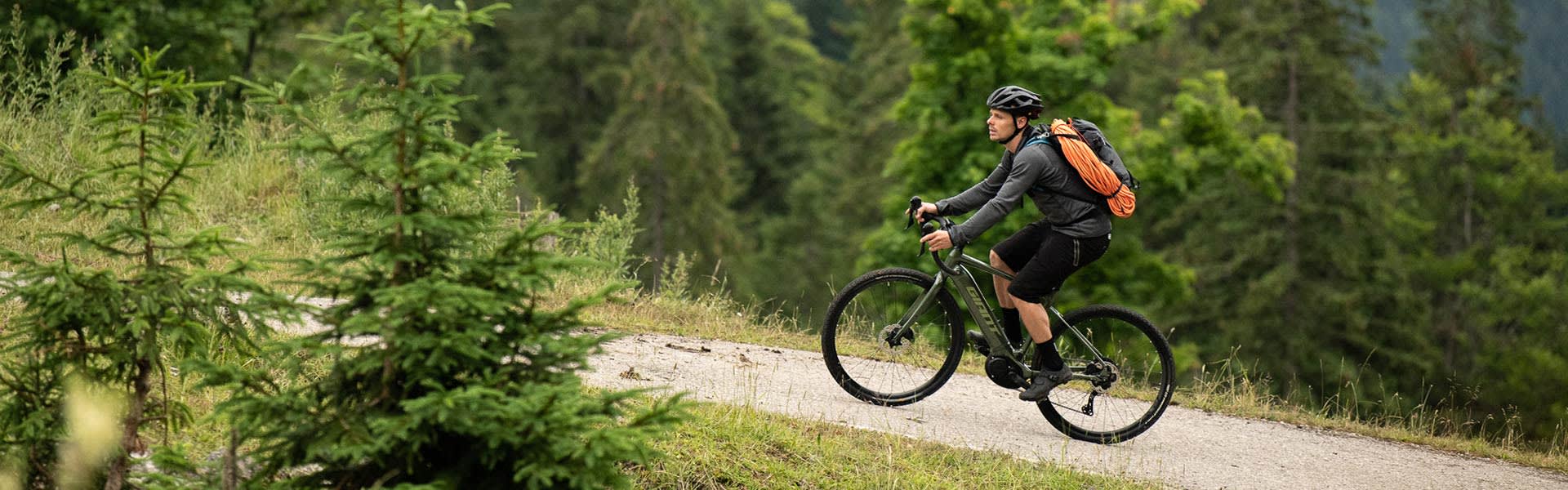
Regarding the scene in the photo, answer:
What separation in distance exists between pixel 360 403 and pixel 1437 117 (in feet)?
134

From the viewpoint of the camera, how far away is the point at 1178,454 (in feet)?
22.1

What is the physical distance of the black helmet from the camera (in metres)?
6.32

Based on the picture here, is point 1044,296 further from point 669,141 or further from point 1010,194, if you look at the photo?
point 669,141

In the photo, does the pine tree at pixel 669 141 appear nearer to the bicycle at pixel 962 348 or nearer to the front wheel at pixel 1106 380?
the bicycle at pixel 962 348

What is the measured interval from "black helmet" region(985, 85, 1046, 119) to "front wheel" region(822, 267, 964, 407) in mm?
1015

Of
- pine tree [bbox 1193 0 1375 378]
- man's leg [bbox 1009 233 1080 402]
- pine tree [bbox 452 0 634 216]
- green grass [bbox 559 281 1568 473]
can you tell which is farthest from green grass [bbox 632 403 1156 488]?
pine tree [bbox 452 0 634 216]

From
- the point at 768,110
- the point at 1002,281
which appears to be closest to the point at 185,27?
the point at 1002,281

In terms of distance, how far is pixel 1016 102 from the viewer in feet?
20.7

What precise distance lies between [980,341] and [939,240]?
2.62 ft

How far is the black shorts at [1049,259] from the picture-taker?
20.6 feet

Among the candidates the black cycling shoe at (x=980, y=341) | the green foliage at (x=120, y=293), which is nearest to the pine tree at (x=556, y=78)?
the black cycling shoe at (x=980, y=341)

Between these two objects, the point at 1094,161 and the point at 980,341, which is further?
the point at 980,341

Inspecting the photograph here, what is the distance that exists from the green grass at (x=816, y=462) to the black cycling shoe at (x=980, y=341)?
771mm

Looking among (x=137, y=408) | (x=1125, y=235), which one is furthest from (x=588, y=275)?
(x=1125, y=235)
